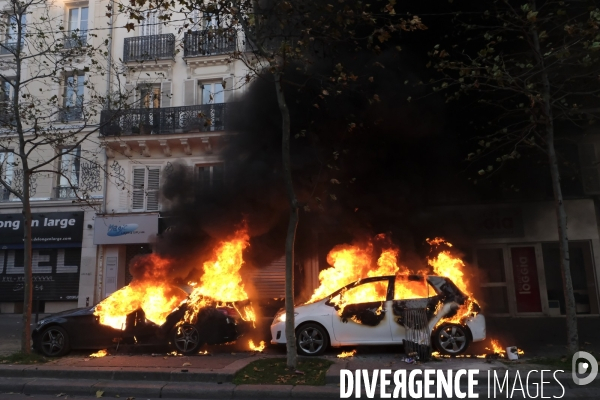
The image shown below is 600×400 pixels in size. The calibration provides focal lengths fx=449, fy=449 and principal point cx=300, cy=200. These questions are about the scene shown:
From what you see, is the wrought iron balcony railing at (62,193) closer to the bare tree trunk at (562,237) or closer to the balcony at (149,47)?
the balcony at (149,47)

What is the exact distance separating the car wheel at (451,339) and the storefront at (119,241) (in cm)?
1045

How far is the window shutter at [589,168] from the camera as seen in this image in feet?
45.3

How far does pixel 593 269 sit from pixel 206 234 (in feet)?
38.0

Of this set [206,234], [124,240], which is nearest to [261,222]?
[206,234]

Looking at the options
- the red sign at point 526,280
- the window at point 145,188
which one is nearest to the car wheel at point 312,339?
the red sign at point 526,280

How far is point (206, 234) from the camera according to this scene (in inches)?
406

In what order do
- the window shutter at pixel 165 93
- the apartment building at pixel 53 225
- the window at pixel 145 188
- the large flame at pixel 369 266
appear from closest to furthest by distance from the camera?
1. the large flame at pixel 369 266
2. the apartment building at pixel 53 225
3. the window at pixel 145 188
4. the window shutter at pixel 165 93

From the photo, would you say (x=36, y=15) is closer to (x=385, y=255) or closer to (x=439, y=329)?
(x=385, y=255)

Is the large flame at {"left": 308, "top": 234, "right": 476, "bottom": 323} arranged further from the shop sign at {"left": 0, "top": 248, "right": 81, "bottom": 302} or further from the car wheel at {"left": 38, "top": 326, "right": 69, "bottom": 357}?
the shop sign at {"left": 0, "top": 248, "right": 81, "bottom": 302}

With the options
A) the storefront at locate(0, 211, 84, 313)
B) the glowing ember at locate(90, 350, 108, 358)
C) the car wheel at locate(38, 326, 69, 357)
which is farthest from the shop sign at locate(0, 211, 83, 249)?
the glowing ember at locate(90, 350, 108, 358)

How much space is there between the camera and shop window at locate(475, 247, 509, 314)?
45.6ft

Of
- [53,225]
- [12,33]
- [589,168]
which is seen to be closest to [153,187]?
[53,225]

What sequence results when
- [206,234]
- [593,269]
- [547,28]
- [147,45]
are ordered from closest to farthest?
1. [547,28]
2. [206,234]
3. [593,269]
4. [147,45]

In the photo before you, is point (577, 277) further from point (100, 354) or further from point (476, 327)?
point (100, 354)
